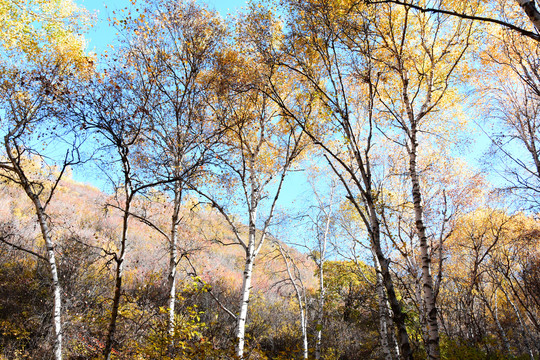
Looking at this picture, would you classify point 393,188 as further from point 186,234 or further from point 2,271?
point 2,271

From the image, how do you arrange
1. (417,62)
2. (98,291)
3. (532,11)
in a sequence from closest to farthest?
(532,11) < (417,62) < (98,291)

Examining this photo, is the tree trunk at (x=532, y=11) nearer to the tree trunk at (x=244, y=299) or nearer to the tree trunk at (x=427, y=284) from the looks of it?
the tree trunk at (x=427, y=284)

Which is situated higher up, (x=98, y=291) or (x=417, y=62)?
(x=417, y=62)

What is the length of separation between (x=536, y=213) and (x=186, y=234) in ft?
35.7

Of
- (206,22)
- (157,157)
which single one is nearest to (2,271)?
(157,157)

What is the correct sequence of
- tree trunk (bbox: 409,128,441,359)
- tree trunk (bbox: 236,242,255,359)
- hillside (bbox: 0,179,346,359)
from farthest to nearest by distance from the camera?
hillside (bbox: 0,179,346,359) < tree trunk (bbox: 236,242,255,359) < tree trunk (bbox: 409,128,441,359)

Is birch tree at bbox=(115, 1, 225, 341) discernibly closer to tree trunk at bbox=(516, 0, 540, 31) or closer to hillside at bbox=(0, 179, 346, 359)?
hillside at bbox=(0, 179, 346, 359)

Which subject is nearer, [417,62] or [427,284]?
[427,284]

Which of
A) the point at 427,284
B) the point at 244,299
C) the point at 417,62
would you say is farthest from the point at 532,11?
the point at 244,299

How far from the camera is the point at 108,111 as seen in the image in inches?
192

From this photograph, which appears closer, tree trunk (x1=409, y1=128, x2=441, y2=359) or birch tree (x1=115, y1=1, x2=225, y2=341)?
tree trunk (x1=409, y1=128, x2=441, y2=359)

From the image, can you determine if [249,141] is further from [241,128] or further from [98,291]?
[98,291]

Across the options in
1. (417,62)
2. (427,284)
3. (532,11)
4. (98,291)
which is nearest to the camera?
(532,11)

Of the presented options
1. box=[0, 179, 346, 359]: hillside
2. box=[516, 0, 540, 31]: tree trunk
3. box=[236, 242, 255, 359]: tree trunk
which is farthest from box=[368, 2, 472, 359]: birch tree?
box=[0, 179, 346, 359]: hillside
